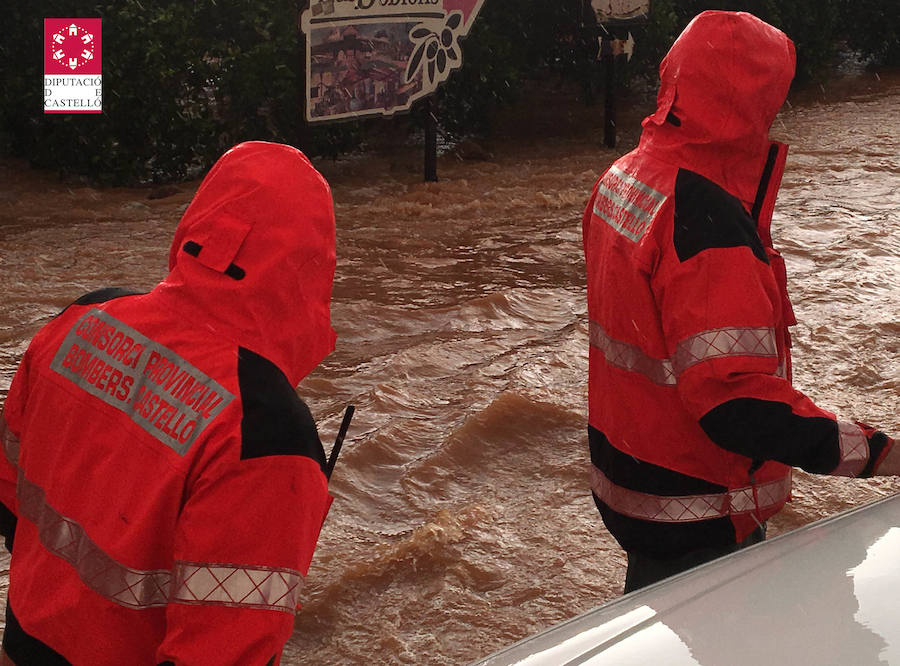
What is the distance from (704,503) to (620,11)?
9.04 m

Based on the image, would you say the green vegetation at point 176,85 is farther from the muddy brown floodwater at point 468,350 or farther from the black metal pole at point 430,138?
the muddy brown floodwater at point 468,350

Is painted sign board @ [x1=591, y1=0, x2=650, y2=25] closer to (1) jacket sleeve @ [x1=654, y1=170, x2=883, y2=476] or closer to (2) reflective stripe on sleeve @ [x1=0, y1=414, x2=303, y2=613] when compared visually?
(1) jacket sleeve @ [x1=654, y1=170, x2=883, y2=476]

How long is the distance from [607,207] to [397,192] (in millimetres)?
7283

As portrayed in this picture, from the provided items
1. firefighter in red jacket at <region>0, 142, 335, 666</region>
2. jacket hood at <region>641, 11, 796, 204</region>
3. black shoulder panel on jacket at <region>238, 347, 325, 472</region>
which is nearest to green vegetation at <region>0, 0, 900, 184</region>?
jacket hood at <region>641, 11, 796, 204</region>

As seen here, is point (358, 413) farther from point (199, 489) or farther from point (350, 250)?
point (199, 489)

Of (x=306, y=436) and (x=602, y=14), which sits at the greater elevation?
(x=602, y=14)

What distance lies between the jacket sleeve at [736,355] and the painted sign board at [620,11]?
28.9 ft

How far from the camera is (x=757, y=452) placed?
224 cm

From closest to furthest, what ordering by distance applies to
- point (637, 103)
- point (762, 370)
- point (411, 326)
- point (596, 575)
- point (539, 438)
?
point (762, 370) → point (596, 575) → point (539, 438) → point (411, 326) → point (637, 103)

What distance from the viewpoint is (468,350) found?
6.27 metres

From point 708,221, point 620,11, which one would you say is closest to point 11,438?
point 708,221

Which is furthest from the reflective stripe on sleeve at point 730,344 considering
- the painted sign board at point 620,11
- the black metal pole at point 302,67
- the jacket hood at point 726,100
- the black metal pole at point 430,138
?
the painted sign board at point 620,11

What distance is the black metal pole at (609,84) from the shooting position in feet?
35.8

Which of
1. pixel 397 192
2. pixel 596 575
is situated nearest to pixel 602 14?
pixel 397 192
